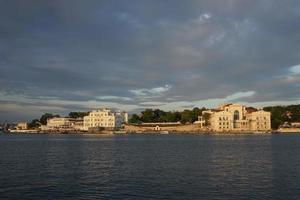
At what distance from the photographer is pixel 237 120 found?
6752 inches

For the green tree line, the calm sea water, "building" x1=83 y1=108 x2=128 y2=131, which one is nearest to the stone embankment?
"building" x1=83 y1=108 x2=128 y2=131

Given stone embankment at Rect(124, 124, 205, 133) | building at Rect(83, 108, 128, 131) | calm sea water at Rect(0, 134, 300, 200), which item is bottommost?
calm sea water at Rect(0, 134, 300, 200)

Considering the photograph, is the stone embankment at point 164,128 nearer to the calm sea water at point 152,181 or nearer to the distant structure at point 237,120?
the distant structure at point 237,120

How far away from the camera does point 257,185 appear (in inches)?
927

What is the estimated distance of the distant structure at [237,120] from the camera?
166875 mm

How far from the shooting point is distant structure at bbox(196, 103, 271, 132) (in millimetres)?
166875

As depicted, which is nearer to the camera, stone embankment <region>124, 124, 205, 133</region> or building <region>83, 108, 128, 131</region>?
stone embankment <region>124, 124, 205, 133</region>

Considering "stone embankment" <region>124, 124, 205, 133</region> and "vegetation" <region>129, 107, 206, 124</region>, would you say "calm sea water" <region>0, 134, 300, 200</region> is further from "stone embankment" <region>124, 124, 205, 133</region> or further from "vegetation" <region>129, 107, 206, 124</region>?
"vegetation" <region>129, 107, 206, 124</region>

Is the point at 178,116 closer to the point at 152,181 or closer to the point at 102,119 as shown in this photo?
the point at 102,119

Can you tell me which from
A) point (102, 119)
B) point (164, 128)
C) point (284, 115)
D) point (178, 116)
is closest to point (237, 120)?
point (284, 115)

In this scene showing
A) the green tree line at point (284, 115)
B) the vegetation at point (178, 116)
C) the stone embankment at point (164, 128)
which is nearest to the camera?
the green tree line at point (284, 115)

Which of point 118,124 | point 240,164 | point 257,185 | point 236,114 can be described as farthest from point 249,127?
point 257,185

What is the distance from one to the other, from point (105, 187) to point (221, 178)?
721 cm

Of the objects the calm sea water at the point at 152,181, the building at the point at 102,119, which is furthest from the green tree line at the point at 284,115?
the calm sea water at the point at 152,181
